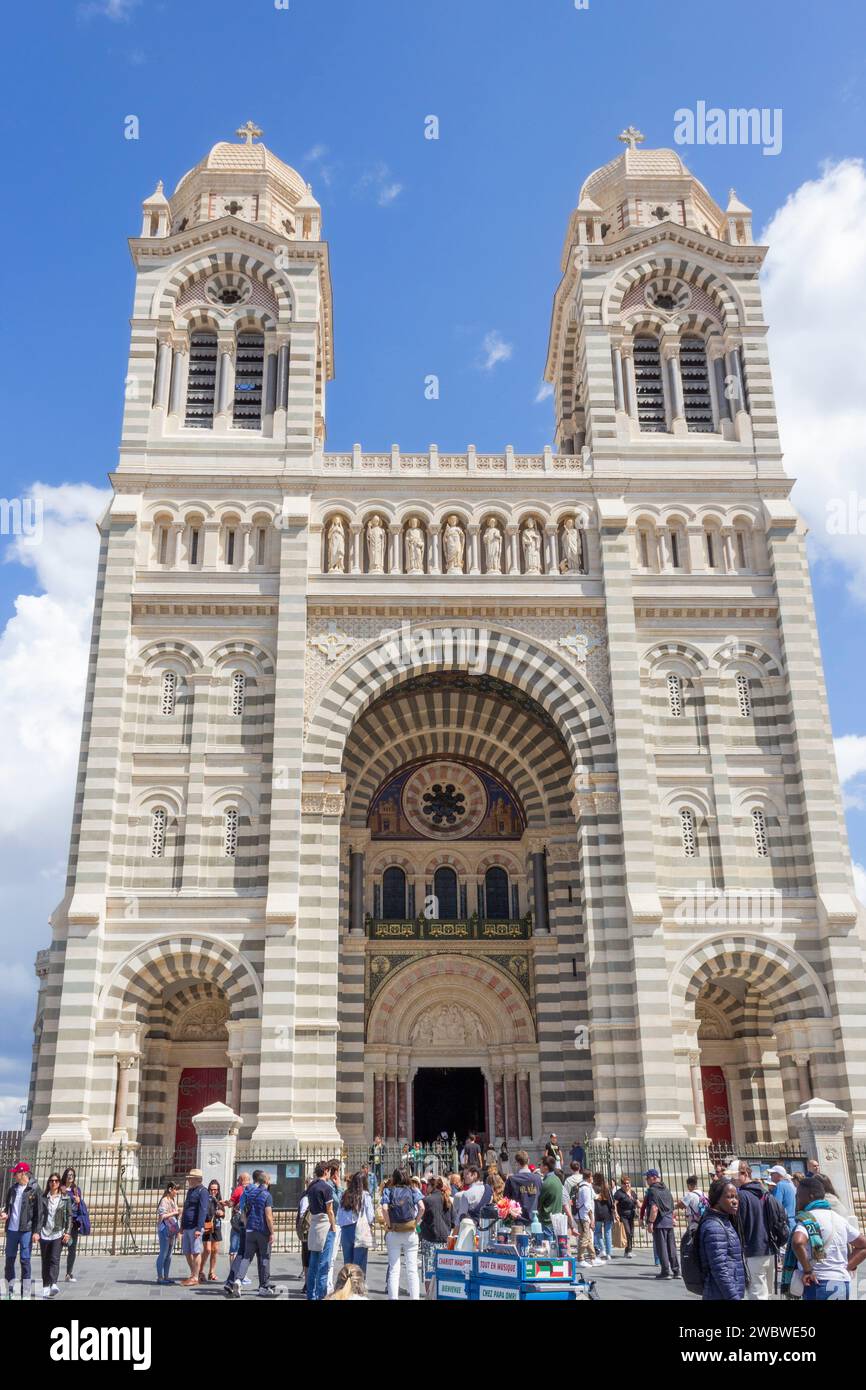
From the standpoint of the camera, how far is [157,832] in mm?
27422

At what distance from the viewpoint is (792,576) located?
98.1 ft

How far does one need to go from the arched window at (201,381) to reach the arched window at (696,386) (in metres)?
13.8

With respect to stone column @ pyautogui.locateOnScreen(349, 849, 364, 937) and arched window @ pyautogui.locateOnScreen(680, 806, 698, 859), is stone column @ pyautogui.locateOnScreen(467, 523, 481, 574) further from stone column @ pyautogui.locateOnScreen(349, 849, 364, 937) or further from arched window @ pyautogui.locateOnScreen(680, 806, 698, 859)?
stone column @ pyautogui.locateOnScreen(349, 849, 364, 937)

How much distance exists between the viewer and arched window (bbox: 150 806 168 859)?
27.2 meters

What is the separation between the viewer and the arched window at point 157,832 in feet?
89.4

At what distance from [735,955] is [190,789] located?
13643 millimetres

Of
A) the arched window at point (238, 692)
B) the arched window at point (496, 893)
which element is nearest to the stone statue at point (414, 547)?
the arched window at point (238, 692)

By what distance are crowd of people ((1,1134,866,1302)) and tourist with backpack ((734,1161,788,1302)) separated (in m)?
0.01

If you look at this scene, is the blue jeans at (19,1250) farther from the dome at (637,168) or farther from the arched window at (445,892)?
the dome at (637,168)

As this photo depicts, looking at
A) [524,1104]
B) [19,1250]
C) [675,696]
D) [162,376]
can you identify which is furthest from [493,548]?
[19,1250]

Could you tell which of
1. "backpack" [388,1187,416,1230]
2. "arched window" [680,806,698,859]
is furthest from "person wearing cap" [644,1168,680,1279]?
"arched window" [680,806,698,859]

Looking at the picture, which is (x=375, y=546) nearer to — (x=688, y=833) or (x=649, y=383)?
(x=649, y=383)
